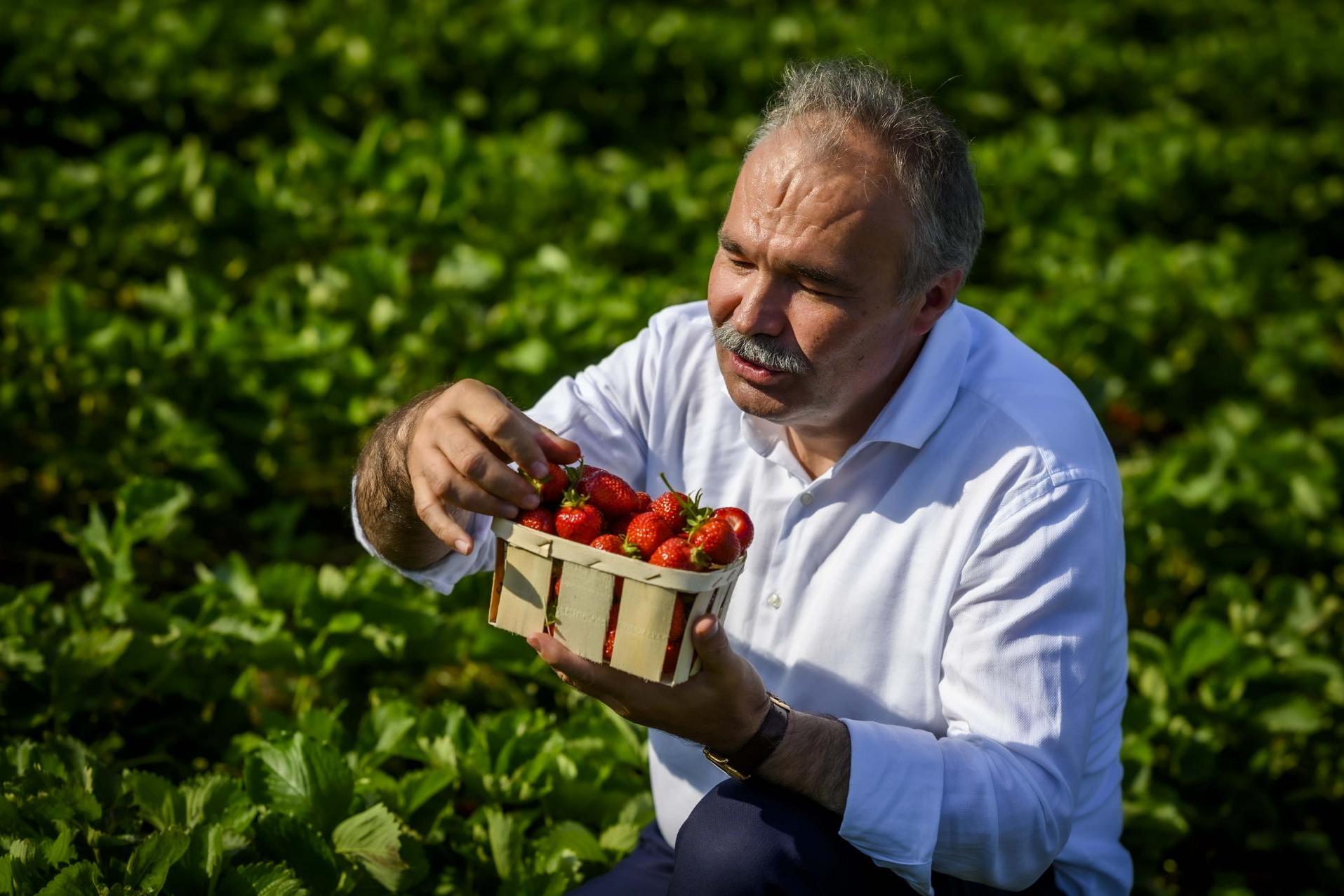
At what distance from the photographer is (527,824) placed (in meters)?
2.52

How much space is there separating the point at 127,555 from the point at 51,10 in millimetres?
4113

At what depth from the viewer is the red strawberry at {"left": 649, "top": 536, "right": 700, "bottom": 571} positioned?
1.69 m

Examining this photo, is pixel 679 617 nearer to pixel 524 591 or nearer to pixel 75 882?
pixel 524 591

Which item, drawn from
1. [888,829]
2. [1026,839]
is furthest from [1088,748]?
[888,829]

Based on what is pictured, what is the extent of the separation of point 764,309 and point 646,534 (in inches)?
18.4

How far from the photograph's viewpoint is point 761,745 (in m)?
1.80

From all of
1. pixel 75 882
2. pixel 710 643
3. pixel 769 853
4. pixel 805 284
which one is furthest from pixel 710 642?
pixel 75 882

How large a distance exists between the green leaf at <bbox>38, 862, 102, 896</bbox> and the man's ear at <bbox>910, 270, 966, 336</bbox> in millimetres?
1533

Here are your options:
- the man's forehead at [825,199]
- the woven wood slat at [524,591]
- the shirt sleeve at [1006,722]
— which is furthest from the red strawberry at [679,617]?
the man's forehead at [825,199]

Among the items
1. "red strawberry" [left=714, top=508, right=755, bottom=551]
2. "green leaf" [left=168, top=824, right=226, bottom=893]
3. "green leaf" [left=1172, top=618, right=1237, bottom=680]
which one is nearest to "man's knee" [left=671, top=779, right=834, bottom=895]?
Result: "red strawberry" [left=714, top=508, right=755, bottom=551]

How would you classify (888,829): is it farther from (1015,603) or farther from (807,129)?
(807,129)

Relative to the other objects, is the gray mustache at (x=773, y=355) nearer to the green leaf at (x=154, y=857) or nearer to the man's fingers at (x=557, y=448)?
the man's fingers at (x=557, y=448)

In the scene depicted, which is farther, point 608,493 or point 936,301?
point 936,301

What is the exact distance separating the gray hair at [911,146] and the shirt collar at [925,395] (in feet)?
0.39
